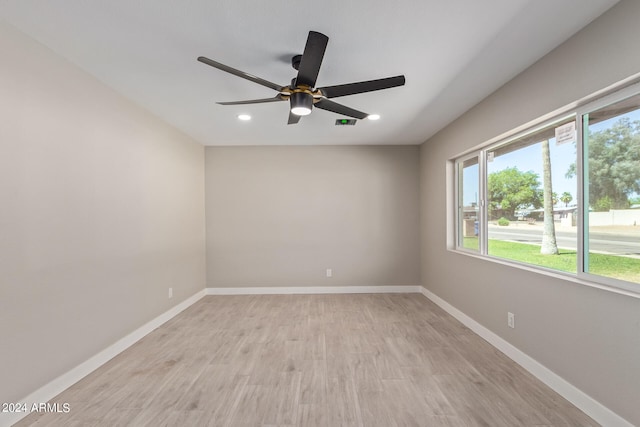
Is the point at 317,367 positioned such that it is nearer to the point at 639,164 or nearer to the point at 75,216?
the point at 75,216

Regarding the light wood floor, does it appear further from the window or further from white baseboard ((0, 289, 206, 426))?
the window

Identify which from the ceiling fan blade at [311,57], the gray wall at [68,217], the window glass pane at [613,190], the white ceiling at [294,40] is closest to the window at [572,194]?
the window glass pane at [613,190]

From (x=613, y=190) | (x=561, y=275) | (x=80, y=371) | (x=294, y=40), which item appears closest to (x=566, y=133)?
(x=613, y=190)

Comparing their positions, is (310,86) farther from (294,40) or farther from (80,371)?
(80,371)

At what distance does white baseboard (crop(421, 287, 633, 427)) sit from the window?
2.39 feet

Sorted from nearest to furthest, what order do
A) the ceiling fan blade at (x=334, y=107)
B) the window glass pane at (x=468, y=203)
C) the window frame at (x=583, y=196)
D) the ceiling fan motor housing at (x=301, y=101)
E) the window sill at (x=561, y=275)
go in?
the window sill at (x=561, y=275) → the window frame at (x=583, y=196) → the ceiling fan motor housing at (x=301, y=101) → the ceiling fan blade at (x=334, y=107) → the window glass pane at (x=468, y=203)

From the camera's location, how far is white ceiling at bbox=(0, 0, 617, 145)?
5.21 ft

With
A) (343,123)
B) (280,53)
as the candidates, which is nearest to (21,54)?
(280,53)

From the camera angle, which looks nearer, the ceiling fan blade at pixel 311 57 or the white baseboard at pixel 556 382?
the ceiling fan blade at pixel 311 57

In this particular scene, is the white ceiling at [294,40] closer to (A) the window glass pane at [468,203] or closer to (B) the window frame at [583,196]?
(B) the window frame at [583,196]

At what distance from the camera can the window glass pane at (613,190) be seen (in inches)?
63.7

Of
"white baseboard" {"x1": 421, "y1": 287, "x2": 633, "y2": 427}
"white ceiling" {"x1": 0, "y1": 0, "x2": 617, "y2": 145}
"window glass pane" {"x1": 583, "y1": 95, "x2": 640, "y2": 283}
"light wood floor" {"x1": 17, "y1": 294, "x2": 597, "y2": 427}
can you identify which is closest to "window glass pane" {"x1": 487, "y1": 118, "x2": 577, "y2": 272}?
"window glass pane" {"x1": 583, "y1": 95, "x2": 640, "y2": 283}

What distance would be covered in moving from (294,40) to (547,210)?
7.79 feet

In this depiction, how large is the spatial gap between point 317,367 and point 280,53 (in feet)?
8.06
